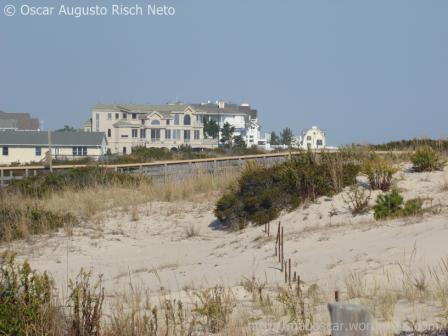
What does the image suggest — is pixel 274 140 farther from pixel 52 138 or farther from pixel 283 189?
pixel 283 189

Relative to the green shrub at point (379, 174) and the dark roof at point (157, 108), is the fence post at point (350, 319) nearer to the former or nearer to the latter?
the green shrub at point (379, 174)

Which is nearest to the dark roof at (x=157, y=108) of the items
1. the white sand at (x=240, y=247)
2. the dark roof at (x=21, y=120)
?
the dark roof at (x=21, y=120)

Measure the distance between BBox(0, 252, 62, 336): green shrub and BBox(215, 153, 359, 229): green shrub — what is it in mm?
9181

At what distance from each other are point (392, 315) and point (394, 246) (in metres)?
4.03

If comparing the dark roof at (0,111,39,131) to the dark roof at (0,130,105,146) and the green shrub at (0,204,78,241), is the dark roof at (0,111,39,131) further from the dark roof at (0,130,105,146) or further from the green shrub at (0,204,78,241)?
the green shrub at (0,204,78,241)

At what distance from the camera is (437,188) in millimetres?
15797

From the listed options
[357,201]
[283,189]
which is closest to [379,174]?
[357,201]

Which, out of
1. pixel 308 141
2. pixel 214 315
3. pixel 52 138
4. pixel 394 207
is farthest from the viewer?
pixel 52 138

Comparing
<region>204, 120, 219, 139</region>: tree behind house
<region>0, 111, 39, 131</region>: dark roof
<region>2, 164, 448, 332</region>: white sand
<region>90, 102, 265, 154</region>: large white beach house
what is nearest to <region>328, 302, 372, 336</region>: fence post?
<region>2, 164, 448, 332</region>: white sand

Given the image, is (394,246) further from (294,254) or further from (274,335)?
(274,335)

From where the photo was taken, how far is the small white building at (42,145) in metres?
91.0

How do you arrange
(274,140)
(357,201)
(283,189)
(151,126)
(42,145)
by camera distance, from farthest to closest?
(274,140) → (151,126) → (42,145) → (283,189) → (357,201)

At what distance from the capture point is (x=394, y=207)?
45.0 feet

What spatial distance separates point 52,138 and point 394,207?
275 ft
